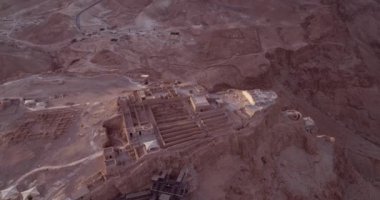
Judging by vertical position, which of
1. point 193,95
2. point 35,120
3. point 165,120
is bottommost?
point 35,120

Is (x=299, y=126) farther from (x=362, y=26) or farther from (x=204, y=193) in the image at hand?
(x=362, y=26)

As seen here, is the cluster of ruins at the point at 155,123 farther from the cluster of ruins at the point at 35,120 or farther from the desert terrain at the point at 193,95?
the desert terrain at the point at 193,95

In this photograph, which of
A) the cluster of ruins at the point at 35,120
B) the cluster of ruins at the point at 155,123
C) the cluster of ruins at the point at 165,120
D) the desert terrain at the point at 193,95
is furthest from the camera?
the cluster of ruins at the point at 35,120

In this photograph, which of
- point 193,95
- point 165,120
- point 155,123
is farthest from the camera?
point 193,95

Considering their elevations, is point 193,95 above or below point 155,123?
above

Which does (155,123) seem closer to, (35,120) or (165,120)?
(165,120)

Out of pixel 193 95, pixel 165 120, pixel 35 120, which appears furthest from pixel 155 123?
pixel 35 120

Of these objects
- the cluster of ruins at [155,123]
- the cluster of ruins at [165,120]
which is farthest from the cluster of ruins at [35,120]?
the cluster of ruins at [165,120]

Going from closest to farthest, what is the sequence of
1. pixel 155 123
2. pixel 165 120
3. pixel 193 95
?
pixel 155 123
pixel 165 120
pixel 193 95
